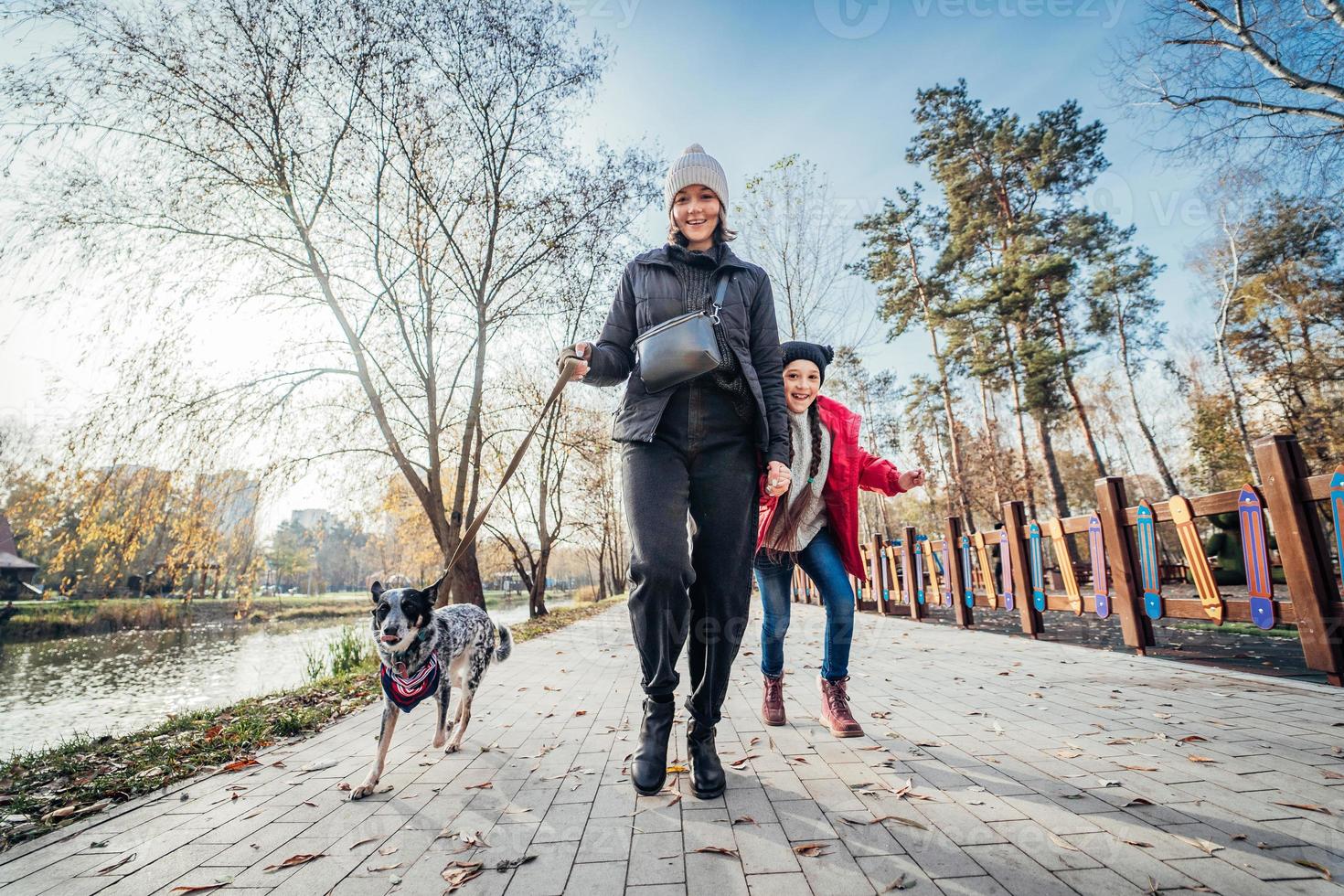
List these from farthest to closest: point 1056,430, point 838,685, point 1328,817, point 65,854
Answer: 1. point 1056,430
2. point 838,685
3. point 65,854
4. point 1328,817

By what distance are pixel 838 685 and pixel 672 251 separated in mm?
2452

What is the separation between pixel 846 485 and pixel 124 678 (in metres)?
12.3

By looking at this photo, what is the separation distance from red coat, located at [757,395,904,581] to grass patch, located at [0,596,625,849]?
331cm

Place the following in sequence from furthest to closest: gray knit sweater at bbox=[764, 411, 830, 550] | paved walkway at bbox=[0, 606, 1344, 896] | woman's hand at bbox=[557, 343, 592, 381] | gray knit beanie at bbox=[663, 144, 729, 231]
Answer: gray knit sweater at bbox=[764, 411, 830, 550] < gray knit beanie at bbox=[663, 144, 729, 231] < woman's hand at bbox=[557, 343, 592, 381] < paved walkway at bbox=[0, 606, 1344, 896]

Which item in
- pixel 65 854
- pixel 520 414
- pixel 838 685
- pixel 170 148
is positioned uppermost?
pixel 170 148

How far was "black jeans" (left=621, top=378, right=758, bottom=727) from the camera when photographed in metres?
2.27

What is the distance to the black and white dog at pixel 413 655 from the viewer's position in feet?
8.94

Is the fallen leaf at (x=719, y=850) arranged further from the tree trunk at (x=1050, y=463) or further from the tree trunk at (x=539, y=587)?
the tree trunk at (x=1050, y=463)

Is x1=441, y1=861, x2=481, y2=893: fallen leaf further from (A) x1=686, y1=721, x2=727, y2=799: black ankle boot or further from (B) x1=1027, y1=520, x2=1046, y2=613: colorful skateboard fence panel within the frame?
(B) x1=1027, y1=520, x2=1046, y2=613: colorful skateboard fence panel

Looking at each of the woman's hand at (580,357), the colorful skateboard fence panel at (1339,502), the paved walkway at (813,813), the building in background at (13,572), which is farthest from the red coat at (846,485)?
the building in background at (13,572)

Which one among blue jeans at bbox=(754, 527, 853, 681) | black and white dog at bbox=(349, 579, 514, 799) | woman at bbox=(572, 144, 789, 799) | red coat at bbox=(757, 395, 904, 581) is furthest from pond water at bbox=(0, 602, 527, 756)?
woman at bbox=(572, 144, 789, 799)

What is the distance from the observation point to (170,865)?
6.27 ft

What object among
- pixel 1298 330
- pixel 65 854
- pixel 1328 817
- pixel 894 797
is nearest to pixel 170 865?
pixel 65 854

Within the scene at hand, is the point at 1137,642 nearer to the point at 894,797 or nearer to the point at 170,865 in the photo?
the point at 894,797
